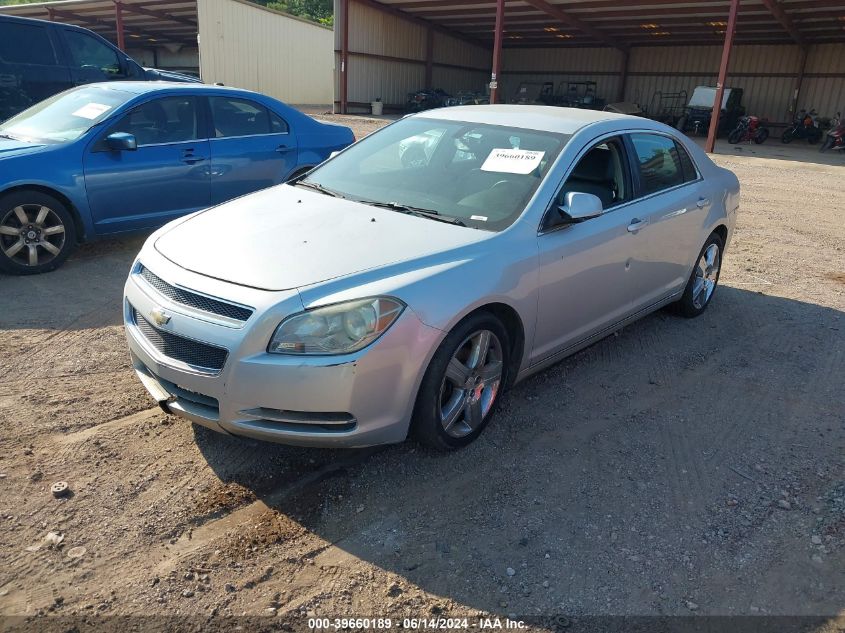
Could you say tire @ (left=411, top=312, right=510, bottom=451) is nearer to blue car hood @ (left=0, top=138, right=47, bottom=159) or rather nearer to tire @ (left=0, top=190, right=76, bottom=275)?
tire @ (left=0, top=190, right=76, bottom=275)

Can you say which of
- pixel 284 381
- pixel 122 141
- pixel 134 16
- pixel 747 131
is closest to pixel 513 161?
pixel 284 381

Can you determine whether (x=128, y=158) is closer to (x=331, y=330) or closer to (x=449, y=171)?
(x=449, y=171)

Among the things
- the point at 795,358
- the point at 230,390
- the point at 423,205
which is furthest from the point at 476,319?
the point at 795,358

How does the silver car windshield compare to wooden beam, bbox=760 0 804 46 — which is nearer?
the silver car windshield

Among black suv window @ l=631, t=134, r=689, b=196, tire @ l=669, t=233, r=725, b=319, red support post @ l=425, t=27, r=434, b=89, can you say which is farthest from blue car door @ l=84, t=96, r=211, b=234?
red support post @ l=425, t=27, r=434, b=89

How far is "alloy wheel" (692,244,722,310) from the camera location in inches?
213

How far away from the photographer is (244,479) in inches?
121

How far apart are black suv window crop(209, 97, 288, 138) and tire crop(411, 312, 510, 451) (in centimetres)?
444

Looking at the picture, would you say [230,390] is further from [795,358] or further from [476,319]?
[795,358]

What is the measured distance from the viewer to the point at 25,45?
9.21m

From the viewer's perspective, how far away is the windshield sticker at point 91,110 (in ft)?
19.7

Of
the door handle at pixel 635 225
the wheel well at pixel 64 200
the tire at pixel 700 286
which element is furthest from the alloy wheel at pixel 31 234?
the tire at pixel 700 286

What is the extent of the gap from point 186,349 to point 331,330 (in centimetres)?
68

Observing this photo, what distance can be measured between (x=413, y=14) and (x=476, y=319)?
96.9 ft
